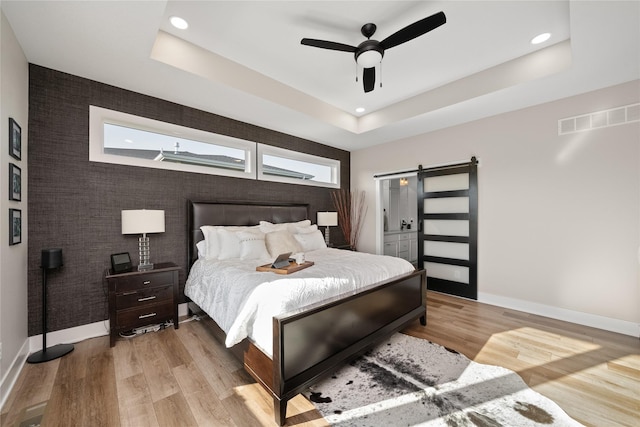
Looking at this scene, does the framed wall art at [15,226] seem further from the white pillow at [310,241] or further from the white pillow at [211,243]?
the white pillow at [310,241]

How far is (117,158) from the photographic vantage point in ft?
9.63

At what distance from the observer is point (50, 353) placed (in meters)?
2.37

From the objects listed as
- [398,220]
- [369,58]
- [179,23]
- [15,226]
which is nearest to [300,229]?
[369,58]

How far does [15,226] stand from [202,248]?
157 cm

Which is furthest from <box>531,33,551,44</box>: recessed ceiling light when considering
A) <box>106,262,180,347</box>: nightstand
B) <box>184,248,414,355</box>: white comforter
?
<box>106,262,180,347</box>: nightstand

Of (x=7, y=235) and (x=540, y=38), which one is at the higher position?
(x=540, y=38)

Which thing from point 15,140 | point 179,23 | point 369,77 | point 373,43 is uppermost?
point 179,23

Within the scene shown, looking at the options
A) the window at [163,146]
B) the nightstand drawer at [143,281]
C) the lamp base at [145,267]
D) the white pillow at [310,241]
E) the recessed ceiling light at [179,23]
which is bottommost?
the nightstand drawer at [143,281]

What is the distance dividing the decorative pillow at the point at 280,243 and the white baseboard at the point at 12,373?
2.29 meters

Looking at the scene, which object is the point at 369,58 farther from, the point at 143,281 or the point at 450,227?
the point at 143,281

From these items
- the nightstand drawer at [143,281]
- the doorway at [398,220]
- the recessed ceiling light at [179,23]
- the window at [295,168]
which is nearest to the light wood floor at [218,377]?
the nightstand drawer at [143,281]

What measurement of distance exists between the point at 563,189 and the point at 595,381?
222 cm

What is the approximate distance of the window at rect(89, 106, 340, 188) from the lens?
9.53ft

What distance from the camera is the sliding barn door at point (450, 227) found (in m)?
4.00
